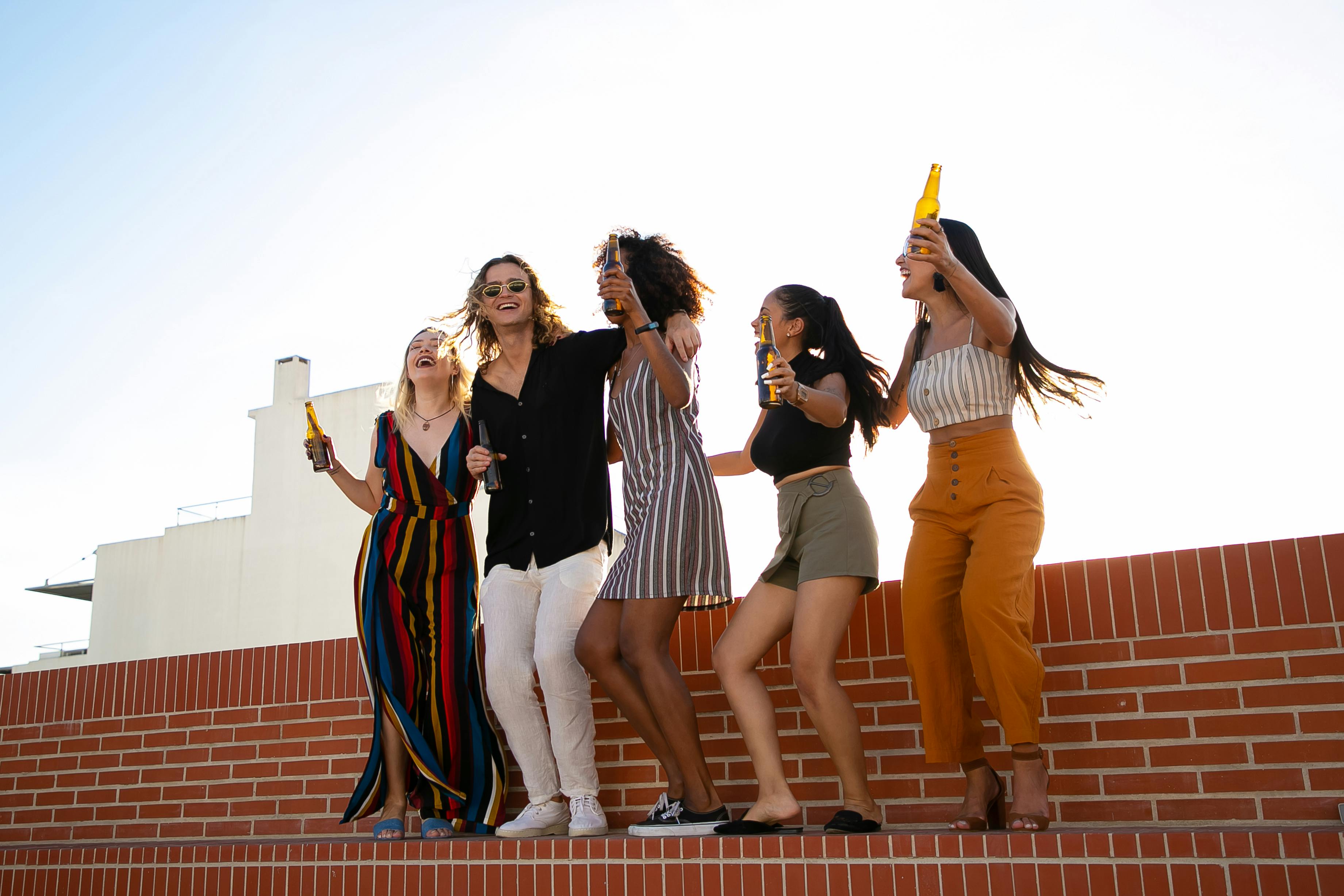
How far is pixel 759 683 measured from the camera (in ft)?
12.8

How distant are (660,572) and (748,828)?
915mm

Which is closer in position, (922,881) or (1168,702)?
(922,881)

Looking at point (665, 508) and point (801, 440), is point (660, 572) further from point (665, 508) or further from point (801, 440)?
point (801, 440)

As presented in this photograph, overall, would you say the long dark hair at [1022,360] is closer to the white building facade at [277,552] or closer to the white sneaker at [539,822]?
the white sneaker at [539,822]

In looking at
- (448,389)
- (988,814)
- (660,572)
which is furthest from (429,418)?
(988,814)

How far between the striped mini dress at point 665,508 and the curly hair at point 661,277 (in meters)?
0.29

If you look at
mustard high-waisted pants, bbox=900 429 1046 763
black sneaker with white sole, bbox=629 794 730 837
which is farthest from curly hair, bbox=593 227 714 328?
black sneaker with white sole, bbox=629 794 730 837

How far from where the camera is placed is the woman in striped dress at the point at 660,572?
3934 mm

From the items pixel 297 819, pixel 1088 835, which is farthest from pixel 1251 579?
pixel 297 819

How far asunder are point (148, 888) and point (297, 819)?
65cm

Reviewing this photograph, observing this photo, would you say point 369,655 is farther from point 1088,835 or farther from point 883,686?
point 1088,835

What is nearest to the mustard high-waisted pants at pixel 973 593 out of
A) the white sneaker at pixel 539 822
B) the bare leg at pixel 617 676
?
the bare leg at pixel 617 676

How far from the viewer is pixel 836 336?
426 centimetres

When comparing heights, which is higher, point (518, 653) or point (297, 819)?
point (518, 653)
